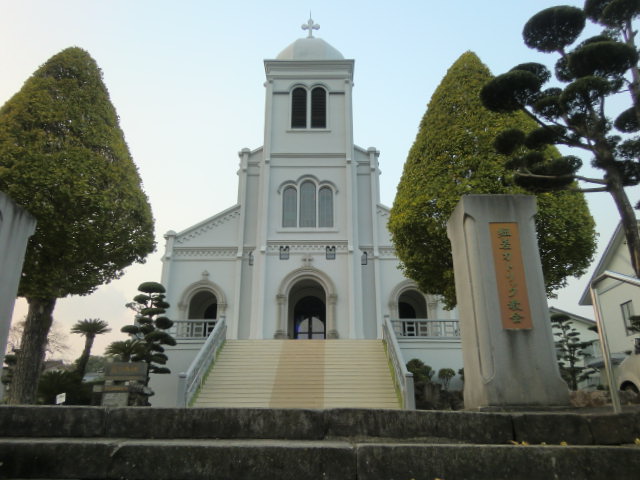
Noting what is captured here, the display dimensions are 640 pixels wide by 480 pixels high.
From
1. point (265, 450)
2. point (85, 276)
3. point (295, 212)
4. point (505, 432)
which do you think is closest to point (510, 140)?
point (505, 432)

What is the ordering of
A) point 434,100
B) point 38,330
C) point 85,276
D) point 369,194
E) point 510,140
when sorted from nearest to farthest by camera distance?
point 510,140
point 38,330
point 85,276
point 434,100
point 369,194

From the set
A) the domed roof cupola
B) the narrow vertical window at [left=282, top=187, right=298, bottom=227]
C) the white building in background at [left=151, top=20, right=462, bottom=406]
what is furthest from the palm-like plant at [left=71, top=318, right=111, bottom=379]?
the domed roof cupola

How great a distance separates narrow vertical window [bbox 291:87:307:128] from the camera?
25188 millimetres

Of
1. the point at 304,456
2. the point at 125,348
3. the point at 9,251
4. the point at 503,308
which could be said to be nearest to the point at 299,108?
the point at 125,348

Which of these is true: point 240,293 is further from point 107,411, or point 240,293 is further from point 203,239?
point 107,411

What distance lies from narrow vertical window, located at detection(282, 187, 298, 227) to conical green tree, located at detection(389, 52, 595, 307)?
35.6 feet

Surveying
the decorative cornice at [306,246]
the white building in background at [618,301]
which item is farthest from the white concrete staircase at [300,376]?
the white building in background at [618,301]

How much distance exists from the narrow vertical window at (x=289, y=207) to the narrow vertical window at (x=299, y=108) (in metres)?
3.82

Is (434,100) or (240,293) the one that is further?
(240,293)

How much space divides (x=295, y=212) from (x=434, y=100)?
11.5 m

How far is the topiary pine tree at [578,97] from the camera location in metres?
6.99

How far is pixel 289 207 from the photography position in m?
23.5

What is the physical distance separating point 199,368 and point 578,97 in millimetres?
11138

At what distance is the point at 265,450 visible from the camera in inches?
140
